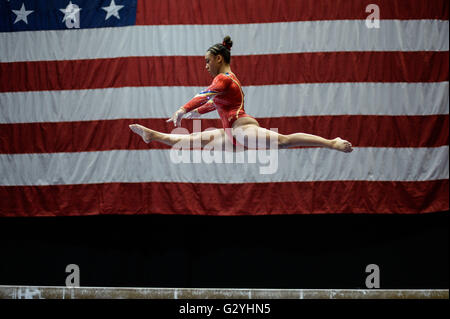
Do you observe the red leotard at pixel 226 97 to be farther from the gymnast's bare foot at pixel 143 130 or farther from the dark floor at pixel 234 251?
the dark floor at pixel 234 251

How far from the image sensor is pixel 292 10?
4824 millimetres

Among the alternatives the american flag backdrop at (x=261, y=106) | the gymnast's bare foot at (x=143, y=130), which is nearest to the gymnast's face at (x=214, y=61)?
the gymnast's bare foot at (x=143, y=130)

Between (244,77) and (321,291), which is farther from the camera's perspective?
(244,77)

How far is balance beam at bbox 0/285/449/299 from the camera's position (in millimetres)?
4508

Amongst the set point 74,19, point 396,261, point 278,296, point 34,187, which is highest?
point 74,19

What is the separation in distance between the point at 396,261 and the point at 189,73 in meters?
2.78

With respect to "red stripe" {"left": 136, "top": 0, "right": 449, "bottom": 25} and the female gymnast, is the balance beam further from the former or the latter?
"red stripe" {"left": 136, "top": 0, "right": 449, "bottom": 25}

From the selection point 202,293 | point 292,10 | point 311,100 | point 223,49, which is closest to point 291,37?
point 292,10

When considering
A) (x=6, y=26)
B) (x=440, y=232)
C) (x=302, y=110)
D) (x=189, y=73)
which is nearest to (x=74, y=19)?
(x=6, y=26)

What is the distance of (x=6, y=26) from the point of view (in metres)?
5.02

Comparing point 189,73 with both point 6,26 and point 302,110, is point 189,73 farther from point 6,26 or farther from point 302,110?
point 6,26

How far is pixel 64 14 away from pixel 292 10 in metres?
2.29

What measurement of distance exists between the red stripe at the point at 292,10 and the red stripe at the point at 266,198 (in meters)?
1.61

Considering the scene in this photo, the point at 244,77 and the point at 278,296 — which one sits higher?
the point at 244,77
